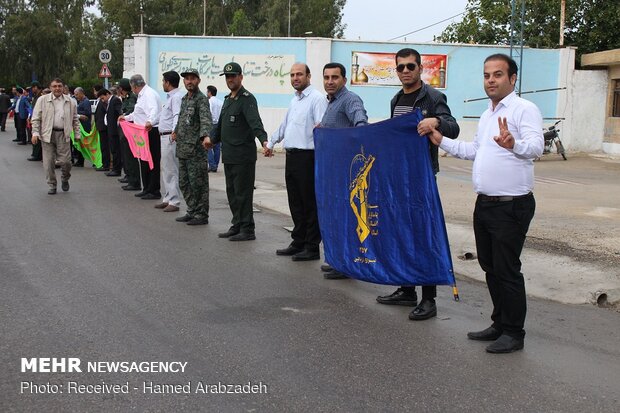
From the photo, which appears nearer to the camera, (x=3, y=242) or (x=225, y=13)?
(x=3, y=242)

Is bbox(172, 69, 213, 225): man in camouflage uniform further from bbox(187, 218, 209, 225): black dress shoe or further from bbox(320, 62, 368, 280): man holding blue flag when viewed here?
bbox(320, 62, 368, 280): man holding blue flag

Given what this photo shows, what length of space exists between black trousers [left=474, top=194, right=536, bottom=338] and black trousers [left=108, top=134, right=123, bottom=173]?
11.5 metres

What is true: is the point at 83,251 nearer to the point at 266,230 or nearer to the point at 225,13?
the point at 266,230

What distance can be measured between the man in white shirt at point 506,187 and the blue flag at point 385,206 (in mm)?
584

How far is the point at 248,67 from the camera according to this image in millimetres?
23969

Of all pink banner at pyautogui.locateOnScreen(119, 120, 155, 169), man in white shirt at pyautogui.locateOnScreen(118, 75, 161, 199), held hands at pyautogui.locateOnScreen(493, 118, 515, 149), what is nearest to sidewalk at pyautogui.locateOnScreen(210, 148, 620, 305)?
man in white shirt at pyautogui.locateOnScreen(118, 75, 161, 199)

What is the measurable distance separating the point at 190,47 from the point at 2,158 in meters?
7.61

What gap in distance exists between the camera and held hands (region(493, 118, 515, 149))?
14.6 feet

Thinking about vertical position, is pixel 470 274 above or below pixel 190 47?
below

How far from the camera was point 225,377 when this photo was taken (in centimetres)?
430

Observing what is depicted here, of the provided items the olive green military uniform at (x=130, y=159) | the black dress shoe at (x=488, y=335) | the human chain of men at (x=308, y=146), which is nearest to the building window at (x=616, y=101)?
the human chain of men at (x=308, y=146)

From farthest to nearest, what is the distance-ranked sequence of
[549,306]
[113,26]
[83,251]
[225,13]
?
[113,26] → [225,13] → [83,251] → [549,306]

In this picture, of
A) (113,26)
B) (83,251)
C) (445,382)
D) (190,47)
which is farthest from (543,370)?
(113,26)

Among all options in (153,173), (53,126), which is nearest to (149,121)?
(153,173)
